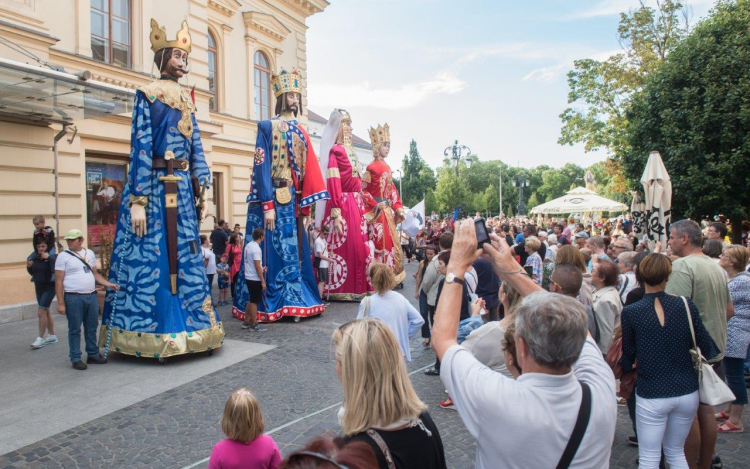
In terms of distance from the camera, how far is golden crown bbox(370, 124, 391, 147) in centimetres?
1246

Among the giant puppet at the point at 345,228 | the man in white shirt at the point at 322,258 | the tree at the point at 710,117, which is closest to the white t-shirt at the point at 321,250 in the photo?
the man in white shirt at the point at 322,258

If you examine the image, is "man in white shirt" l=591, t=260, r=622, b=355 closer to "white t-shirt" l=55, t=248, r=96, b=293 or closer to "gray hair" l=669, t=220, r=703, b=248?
"gray hair" l=669, t=220, r=703, b=248

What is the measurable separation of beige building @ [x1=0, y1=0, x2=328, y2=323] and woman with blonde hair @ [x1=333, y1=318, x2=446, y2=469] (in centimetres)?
705

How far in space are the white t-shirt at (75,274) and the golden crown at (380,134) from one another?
7.61m

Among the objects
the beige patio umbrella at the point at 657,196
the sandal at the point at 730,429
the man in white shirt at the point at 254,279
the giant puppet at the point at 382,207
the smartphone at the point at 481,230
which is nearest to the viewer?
the smartphone at the point at 481,230

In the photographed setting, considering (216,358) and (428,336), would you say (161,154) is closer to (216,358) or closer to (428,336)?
(216,358)

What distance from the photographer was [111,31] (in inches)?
459

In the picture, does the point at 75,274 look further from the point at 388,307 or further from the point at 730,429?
the point at 730,429

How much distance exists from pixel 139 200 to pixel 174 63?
1866mm

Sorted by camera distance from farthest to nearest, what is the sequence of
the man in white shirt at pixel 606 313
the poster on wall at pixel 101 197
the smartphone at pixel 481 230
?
the poster on wall at pixel 101 197
the man in white shirt at pixel 606 313
the smartphone at pixel 481 230

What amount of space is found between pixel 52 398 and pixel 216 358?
6.10 feet

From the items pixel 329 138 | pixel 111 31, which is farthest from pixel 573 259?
pixel 111 31

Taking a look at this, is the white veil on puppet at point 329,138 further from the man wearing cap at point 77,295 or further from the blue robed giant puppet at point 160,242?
the man wearing cap at point 77,295

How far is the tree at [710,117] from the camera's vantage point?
459 inches
